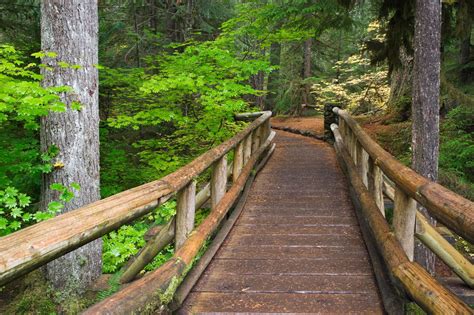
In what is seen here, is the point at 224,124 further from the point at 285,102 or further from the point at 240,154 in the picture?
the point at 285,102

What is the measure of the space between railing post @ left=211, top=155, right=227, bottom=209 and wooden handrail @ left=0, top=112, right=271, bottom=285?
1.59m

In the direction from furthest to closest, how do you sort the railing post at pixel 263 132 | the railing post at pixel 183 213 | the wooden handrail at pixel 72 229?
the railing post at pixel 263 132 → the railing post at pixel 183 213 → the wooden handrail at pixel 72 229

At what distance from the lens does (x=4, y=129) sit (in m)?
7.21

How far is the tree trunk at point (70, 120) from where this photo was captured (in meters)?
4.54

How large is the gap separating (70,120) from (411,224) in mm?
4098

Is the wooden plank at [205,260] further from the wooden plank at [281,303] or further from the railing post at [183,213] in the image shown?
the railing post at [183,213]

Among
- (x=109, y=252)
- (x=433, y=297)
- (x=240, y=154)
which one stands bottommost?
(x=109, y=252)

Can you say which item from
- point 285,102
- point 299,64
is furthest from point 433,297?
point 299,64

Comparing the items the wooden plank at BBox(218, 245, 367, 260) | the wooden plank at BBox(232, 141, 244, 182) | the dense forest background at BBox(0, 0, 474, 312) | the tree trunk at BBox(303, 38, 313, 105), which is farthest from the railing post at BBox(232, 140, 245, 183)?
the tree trunk at BBox(303, 38, 313, 105)

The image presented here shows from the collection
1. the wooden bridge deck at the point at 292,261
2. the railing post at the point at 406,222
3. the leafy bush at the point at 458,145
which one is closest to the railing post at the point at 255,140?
the wooden bridge deck at the point at 292,261

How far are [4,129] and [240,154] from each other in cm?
479

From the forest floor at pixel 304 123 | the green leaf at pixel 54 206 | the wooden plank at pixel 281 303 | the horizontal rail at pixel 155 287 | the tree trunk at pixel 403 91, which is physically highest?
the tree trunk at pixel 403 91

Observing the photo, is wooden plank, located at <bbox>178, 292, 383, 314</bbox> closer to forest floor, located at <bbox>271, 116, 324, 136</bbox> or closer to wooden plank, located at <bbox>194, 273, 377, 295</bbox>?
wooden plank, located at <bbox>194, 273, 377, 295</bbox>

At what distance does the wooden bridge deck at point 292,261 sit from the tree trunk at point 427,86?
1378 millimetres
